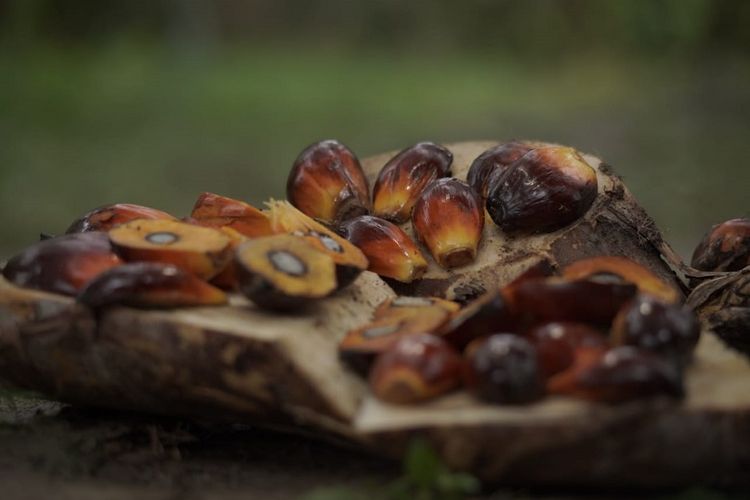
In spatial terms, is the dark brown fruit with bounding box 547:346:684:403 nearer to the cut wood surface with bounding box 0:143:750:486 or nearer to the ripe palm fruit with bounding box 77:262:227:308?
the cut wood surface with bounding box 0:143:750:486

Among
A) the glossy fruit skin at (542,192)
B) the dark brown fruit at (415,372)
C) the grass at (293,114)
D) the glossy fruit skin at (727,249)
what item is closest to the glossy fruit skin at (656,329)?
the dark brown fruit at (415,372)

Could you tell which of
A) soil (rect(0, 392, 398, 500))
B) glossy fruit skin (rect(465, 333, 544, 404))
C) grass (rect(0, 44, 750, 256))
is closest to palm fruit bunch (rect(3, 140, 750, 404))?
glossy fruit skin (rect(465, 333, 544, 404))

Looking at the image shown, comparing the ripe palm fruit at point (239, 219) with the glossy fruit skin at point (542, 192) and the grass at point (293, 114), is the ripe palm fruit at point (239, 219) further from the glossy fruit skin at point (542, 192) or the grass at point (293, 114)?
the grass at point (293, 114)

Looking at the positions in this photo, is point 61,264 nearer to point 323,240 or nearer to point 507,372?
point 323,240

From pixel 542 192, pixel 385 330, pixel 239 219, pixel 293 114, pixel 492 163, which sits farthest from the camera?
pixel 293 114

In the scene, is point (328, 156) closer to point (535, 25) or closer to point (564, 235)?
point (564, 235)

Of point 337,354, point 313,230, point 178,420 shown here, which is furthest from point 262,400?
point 313,230

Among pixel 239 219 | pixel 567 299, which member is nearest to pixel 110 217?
pixel 239 219
